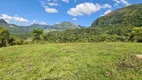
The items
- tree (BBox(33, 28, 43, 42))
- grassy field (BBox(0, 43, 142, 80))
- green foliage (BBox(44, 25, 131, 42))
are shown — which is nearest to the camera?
grassy field (BBox(0, 43, 142, 80))

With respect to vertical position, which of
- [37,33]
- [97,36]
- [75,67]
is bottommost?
[97,36]

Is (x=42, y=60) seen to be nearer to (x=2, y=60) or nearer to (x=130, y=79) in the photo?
(x=2, y=60)

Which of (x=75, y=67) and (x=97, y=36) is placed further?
(x=97, y=36)

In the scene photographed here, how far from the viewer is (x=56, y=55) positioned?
19.4 meters

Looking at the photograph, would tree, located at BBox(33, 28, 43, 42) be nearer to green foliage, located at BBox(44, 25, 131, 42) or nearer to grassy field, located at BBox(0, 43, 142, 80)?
green foliage, located at BBox(44, 25, 131, 42)

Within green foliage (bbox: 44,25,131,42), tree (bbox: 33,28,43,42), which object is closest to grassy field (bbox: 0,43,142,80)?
green foliage (bbox: 44,25,131,42)

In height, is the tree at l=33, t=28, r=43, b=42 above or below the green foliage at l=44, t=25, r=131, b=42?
above

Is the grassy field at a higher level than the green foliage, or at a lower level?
higher

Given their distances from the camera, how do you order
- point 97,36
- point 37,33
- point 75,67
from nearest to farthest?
point 75,67, point 37,33, point 97,36

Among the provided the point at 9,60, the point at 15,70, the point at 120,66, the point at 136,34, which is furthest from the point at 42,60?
the point at 136,34

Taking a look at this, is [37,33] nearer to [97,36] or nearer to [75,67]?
[97,36]

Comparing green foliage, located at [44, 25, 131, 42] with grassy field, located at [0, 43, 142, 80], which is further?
green foliage, located at [44, 25, 131, 42]

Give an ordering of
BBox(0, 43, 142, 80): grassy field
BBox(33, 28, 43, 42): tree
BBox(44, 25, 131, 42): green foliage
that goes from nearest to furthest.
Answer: BBox(0, 43, 142, 80): grassy field
BBox(33, 28, 43, 42): tree
BBox(44, 25, 131, 42): green foliage

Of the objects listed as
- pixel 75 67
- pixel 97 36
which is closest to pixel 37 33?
pixel 97 36
